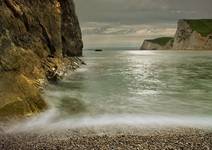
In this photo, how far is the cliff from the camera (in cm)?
2267

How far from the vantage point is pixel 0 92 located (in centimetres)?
2212

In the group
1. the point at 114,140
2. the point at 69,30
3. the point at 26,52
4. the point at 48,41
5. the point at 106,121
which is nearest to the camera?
the point at 114,140

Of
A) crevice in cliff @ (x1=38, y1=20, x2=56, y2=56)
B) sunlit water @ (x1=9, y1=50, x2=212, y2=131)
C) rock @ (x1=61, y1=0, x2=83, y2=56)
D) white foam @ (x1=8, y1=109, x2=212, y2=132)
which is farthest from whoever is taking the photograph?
rock @ (x1=61, y1=0, x2=83, y2=56)

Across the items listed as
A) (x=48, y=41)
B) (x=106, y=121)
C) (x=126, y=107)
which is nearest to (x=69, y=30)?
(x=48, y=41)

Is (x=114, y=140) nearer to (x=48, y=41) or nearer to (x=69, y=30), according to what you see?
(x=48, y=41)

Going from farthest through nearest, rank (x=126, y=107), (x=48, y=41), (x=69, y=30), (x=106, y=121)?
(x=69, y=30)
(x=48, y=41)
(x=126, y=107)
(x=106, y=121)

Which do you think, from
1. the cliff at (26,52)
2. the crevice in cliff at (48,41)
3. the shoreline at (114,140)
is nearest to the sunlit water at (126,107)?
the cliff at (26,52)

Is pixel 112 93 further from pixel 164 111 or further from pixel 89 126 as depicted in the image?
pixel 89 126

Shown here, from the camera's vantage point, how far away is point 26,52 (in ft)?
127

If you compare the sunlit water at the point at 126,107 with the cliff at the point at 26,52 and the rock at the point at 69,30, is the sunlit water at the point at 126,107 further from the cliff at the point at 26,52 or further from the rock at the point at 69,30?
the rock at the point at 69,30

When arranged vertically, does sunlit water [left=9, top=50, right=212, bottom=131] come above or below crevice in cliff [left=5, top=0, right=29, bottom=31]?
below

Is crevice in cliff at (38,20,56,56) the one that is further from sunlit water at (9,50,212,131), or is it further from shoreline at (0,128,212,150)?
shoreline at (0,128,212,150)

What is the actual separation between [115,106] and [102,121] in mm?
6141

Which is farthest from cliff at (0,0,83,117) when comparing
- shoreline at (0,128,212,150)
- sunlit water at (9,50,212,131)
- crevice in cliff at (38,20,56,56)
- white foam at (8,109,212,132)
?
shoreline at (0,128,212,150)
